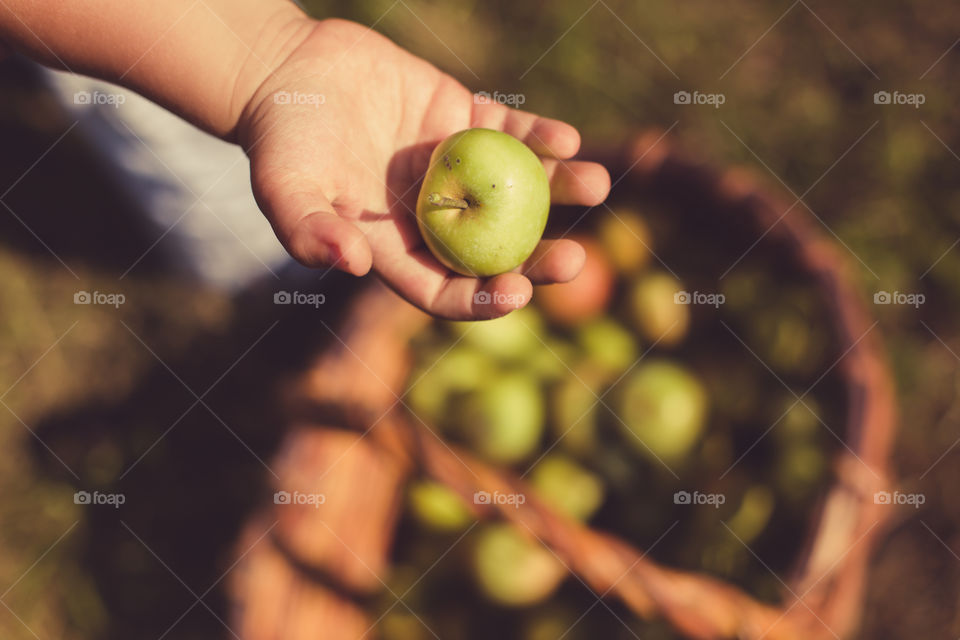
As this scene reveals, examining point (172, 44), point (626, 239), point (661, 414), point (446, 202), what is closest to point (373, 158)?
point (446, 202)

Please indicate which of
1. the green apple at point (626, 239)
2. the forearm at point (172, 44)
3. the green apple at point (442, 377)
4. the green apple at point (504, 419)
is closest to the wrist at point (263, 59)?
the forearm at point (172, 44)

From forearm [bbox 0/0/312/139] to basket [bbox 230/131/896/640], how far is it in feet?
3.03

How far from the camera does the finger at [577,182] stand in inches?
92.4

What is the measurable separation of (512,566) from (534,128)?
5.32 ft

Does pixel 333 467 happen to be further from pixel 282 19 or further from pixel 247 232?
pixel 282 19

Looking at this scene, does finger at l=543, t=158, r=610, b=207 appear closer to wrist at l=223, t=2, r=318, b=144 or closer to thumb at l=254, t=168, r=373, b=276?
thumb at l=254, t=168, r=373, b=276

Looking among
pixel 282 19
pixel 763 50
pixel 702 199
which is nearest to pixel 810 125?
pixel 763 50

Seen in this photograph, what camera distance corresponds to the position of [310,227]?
1.78 meters

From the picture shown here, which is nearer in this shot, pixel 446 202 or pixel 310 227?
pixel 310 227

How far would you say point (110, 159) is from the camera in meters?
3.11

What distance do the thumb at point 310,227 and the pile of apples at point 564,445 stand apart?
40.7 inches

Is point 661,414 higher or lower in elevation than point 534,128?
lower

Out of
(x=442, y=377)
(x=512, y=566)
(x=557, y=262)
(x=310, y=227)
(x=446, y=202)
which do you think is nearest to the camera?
(x=310, y=227)

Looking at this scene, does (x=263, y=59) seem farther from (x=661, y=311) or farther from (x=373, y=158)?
(x=661, y=311)
